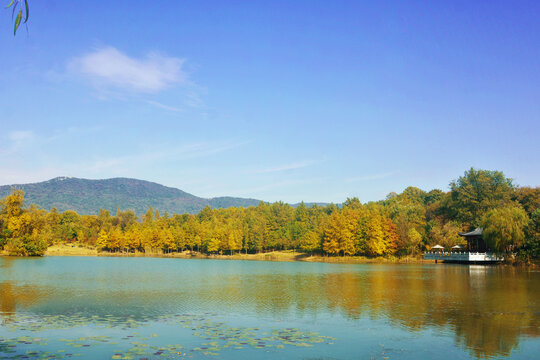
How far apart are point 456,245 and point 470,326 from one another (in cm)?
6465

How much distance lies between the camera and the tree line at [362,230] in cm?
6319

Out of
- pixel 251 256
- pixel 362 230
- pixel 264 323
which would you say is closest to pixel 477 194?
pixel 362 230

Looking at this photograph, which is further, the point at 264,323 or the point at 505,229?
the point at 505,229

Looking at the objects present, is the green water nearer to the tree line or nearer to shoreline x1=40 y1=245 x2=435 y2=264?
the tree line

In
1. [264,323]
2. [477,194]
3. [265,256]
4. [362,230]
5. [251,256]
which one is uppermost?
[477,194]

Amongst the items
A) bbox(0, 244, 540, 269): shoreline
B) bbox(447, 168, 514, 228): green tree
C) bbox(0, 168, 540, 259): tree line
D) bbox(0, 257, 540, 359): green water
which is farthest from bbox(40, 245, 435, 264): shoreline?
bbox(0, 257, 540, 359): green water

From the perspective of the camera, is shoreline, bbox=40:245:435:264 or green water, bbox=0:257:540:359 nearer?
green water, bbox=0:257:540:359

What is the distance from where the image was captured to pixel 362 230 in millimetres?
86688

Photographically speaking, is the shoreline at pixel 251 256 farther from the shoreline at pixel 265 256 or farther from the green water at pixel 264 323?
the green water at pixel 264 323

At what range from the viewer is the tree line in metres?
63.2

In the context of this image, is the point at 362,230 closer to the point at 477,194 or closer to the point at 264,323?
the point at 477,194

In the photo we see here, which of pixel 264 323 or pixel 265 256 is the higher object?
pixel 264 323

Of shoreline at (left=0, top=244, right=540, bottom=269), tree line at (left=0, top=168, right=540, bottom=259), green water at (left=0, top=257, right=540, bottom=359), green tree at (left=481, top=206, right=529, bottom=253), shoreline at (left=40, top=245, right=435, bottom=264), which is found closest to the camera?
green water at (left=0, top=257, right=540, bottom=359)

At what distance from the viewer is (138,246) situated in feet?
398
